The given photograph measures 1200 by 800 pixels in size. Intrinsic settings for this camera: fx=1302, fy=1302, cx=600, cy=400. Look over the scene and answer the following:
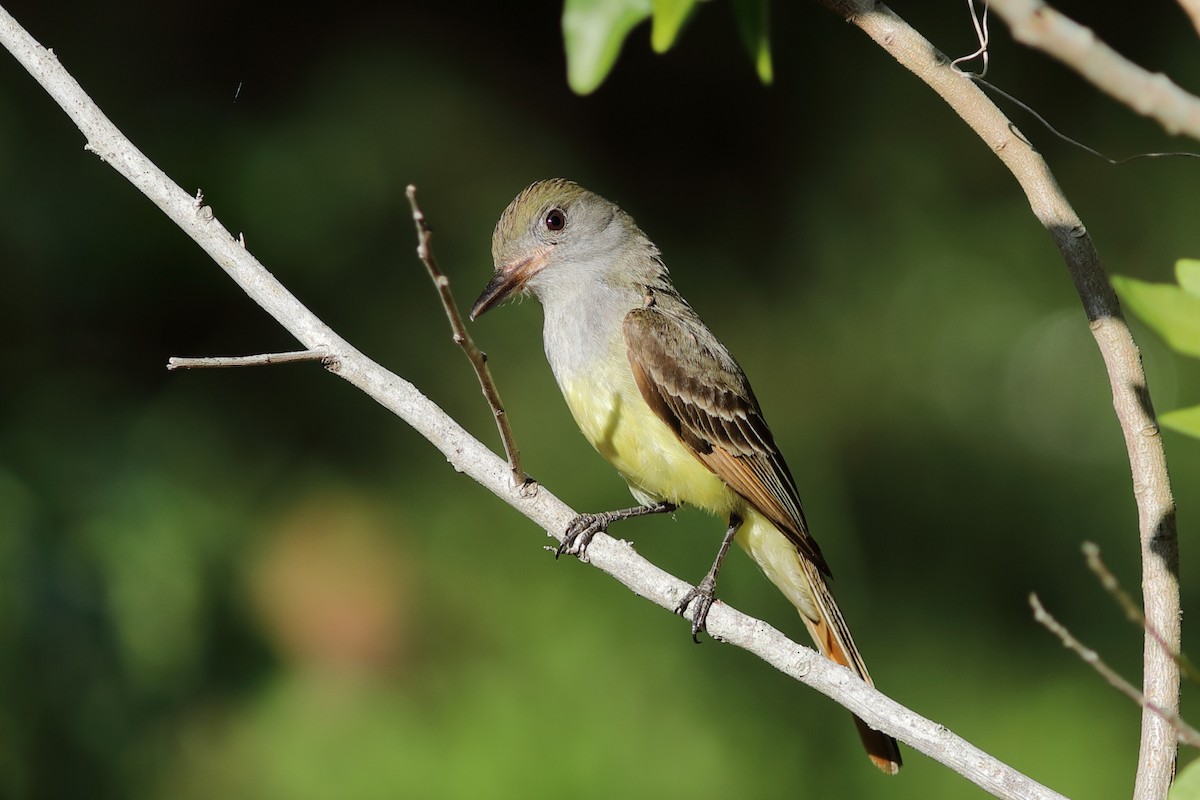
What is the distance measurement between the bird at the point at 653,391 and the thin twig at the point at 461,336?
1.79 ft

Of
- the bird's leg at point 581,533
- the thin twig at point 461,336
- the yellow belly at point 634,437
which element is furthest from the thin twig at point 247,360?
the yellow belly at point 634,437

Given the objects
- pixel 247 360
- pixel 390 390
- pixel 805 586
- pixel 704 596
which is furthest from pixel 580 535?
pixel 805 586

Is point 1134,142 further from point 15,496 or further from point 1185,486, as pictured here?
point 15,496

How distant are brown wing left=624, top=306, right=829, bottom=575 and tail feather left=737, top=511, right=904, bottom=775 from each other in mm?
53

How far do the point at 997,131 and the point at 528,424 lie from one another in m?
2.92

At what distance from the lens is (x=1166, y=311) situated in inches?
33.1

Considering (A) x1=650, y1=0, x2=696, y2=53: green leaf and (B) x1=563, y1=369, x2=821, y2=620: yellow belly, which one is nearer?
(A) x1=650, y1=0, x2=696, y2=53: green leaf

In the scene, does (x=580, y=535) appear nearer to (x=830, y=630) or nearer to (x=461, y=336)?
(x=461, y=336)

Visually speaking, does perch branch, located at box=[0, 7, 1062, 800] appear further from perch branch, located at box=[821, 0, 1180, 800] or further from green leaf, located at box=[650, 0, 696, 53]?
green leaf, located at box=[650, 0, 696, 53]

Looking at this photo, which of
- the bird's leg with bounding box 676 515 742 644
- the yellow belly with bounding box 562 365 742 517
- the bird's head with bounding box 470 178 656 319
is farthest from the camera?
the bird's head with bounding box 470 178 656 319

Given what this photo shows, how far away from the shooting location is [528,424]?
13.6 feet

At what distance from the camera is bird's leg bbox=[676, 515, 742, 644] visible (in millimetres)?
1895

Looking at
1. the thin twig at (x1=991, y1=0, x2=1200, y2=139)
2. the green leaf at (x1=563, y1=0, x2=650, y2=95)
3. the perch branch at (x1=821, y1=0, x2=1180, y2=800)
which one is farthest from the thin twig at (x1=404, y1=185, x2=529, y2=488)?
the thin twig at (x1=991, y1=0, x2=1200, y2=139)

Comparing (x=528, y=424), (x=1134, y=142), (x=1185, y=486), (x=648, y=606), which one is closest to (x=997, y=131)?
(x=648, y=606)
